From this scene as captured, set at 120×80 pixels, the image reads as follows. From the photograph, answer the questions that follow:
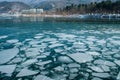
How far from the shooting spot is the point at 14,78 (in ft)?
16.2

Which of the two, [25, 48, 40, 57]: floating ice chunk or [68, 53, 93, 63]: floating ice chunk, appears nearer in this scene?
[68, 53, 93, 63]: floating ice chunk

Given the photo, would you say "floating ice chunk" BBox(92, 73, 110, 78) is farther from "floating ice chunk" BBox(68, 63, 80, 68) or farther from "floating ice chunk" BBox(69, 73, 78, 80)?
"floating ice chunk" BBox(68, 63, 80, 68)

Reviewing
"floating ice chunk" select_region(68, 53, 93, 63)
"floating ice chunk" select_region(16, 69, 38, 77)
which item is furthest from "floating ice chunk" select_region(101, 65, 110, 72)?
"floating ice chunk" select_region(16, 69, 38, 77)

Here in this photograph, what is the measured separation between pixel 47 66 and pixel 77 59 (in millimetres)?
1266

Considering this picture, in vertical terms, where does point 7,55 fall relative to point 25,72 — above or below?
above

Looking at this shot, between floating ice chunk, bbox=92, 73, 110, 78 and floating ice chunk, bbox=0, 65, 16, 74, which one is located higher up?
floating ice chunk, bbox=0, 65, 16, 74

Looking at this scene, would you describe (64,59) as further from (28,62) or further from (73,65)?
(28,62)

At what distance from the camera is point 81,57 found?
6.81 metres

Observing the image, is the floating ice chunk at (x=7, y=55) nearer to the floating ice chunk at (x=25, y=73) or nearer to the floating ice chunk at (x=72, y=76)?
the floating ice chunk at (x=25, y=73)

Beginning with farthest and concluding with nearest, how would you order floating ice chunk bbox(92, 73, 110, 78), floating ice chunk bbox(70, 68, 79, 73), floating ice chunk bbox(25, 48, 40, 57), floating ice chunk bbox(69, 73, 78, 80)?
1. floating ice chunk bbox(25, 48, 40, 57)
2. floating ice chunk bbox(70, 68, 79, 73)
3. floating ice chunk bbox(92, 73, 110, 78)
4. floating ice chunk bbox(69, 73, 78, 80)

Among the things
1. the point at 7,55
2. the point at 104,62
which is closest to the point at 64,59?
the point at 104,62

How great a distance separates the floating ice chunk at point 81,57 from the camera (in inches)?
255

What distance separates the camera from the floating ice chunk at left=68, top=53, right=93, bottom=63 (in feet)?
21.3

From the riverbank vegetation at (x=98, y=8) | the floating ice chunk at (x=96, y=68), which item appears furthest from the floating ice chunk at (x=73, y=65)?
the riverbank vegetation at (x=98, y=8)
